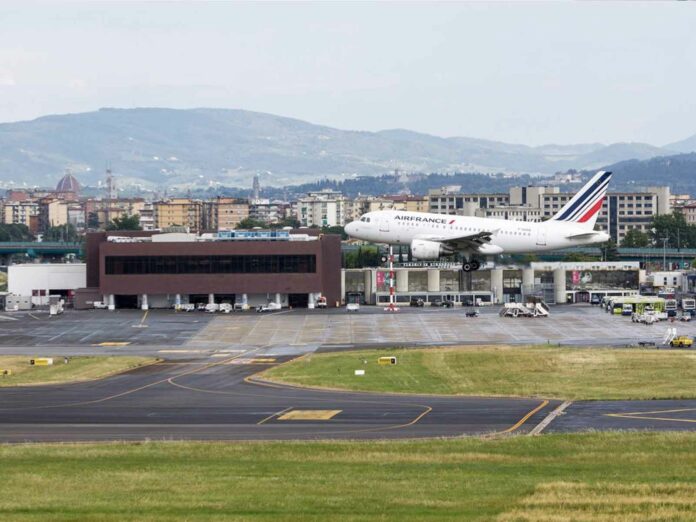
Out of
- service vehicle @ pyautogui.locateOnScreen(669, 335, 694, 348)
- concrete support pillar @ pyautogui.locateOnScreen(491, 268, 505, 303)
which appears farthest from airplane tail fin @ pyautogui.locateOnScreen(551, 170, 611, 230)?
service vehicle @ pyautogui.locateOnScreen(669, 335, 694, 348)

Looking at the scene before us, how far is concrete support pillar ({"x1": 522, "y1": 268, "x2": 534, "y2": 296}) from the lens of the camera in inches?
6900

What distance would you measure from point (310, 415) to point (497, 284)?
110 metres

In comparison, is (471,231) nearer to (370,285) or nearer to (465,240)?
(465,240)

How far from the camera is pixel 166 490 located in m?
42.8

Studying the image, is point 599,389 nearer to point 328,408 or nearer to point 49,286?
point 328,408

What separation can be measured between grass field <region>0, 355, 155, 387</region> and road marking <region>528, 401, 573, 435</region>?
116ft

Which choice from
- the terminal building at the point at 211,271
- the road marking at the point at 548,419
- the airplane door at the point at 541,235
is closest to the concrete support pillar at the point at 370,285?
the terminal building at the point at 211,271

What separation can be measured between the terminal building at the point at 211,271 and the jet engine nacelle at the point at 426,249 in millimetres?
26560

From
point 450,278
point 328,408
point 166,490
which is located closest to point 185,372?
point 328,408

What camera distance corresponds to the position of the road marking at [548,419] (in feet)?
194

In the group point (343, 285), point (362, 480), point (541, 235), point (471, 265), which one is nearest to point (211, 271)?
point (343, 285)

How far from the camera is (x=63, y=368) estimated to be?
316ft

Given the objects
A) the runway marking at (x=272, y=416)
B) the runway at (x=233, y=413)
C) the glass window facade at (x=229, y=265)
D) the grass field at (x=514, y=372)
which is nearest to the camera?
the runway at (x=233, y=413)

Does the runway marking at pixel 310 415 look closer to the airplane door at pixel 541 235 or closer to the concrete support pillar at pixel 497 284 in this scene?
the airplane door at pixel 541 235
